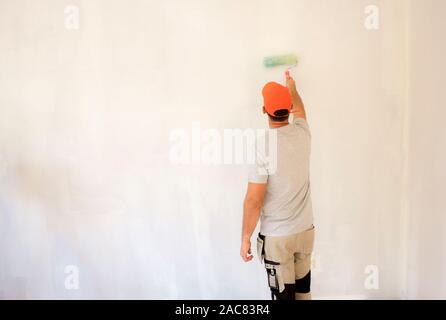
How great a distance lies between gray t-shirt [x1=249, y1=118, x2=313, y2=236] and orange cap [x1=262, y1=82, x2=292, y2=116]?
0.09 metres

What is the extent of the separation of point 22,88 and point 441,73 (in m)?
1.98

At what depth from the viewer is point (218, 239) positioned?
5.71 ft

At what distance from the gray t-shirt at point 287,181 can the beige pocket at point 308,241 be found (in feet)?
0.14

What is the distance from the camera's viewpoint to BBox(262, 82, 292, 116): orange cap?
1.64 metres

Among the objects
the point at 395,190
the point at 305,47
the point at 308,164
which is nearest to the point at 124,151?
the point at 308,164

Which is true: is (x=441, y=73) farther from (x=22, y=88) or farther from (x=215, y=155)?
(x=22, y=88)

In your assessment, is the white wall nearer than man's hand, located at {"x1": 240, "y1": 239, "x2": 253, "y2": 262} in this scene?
Yes

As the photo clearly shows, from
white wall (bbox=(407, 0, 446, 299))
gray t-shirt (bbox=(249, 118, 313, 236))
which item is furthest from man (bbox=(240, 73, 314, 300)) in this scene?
white wall (bbox=(407, 0, 446, 299))

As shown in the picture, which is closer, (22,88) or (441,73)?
(441,73)

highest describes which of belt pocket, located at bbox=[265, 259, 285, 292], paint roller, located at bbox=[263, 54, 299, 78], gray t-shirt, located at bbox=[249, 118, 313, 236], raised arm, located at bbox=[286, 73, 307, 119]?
paint roller, located at bbox=[263, 54, 299, 78]

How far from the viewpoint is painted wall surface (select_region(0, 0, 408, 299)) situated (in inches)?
65.7

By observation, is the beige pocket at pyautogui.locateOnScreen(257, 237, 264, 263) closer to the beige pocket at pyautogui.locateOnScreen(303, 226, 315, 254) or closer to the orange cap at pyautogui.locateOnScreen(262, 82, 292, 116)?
the beige pocket at pyautogui.locateOnScreen(303, 226, 315, 254)

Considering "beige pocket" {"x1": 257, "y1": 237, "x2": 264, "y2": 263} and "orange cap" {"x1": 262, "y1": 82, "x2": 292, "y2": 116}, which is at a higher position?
"orange cap" {"x1": 262, "y1": 82, "x2": 292, "y2": 116}

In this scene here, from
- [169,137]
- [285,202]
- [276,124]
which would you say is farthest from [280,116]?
[169,137]
